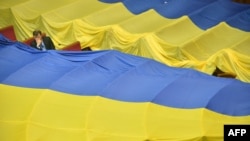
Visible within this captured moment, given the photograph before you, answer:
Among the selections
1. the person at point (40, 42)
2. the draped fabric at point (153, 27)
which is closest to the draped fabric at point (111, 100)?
Answer: the person at point (40, 42)

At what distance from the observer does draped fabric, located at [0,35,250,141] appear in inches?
424

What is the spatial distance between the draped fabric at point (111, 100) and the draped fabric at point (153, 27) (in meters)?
2.42

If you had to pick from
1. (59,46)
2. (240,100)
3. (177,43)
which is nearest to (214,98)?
(240,100)

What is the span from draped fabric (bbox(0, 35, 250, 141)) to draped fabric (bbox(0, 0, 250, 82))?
242 cm

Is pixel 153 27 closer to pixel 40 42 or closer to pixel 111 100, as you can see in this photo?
pixel 40 42

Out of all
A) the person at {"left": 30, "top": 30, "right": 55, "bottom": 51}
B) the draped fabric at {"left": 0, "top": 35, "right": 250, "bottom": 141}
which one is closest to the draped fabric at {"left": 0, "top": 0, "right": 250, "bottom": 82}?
the person at {"left": 30, "top": 30, "right": 55, "bottom": 51}

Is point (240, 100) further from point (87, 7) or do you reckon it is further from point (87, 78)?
point (87, 7)

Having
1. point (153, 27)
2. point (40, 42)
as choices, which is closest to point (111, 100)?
point (40, 42)

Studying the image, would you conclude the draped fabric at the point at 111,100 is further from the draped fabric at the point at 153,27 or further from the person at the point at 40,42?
the draped fabric at the point at 153,27

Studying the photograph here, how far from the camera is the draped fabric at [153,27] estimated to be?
15531mm

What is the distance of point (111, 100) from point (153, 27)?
5563mm

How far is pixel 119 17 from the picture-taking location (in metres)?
17.9

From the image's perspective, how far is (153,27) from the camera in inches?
669

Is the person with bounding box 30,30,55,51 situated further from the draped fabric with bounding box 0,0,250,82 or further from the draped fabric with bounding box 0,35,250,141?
the draped fabric with bounding box 0,0,250,82
